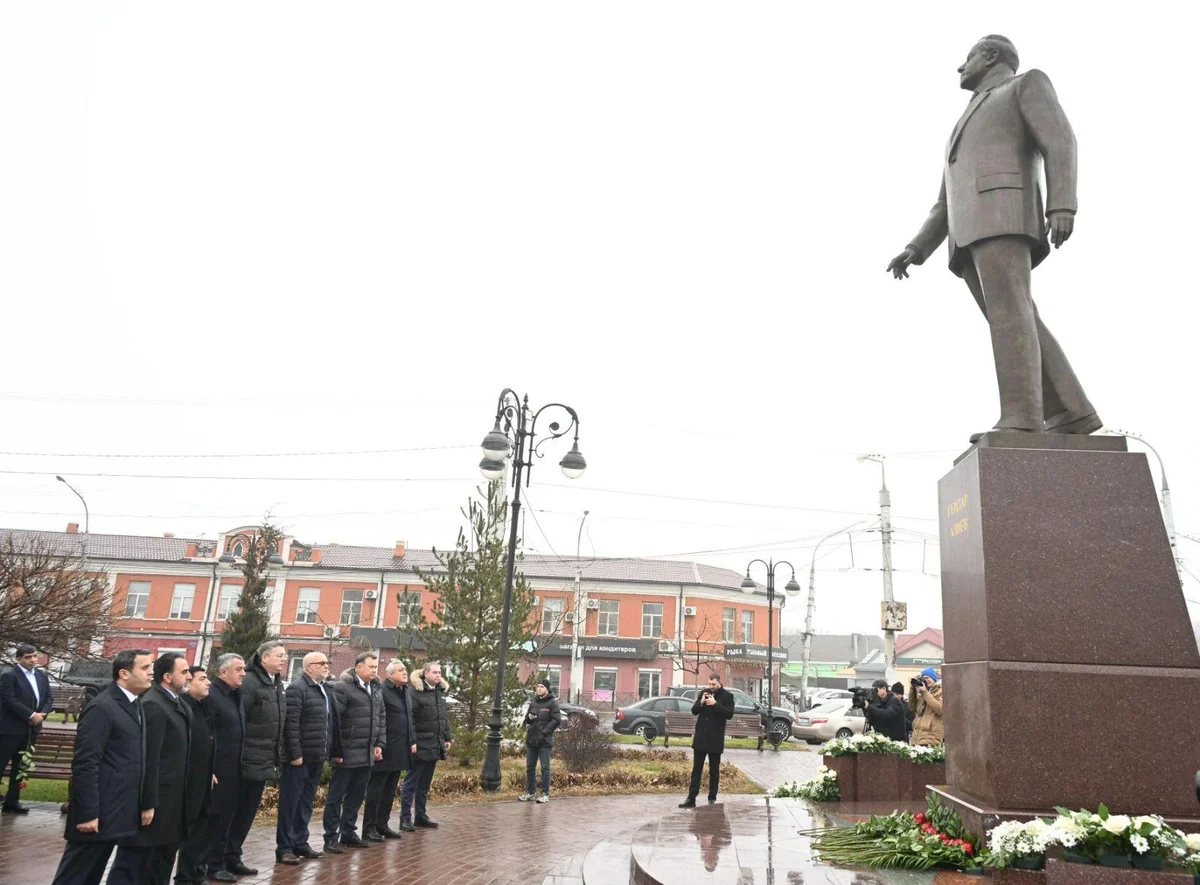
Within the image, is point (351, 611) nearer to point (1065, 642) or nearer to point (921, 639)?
point (1065, 642)

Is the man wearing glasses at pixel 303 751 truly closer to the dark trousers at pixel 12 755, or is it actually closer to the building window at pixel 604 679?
the dark trousers at pixel 12 755

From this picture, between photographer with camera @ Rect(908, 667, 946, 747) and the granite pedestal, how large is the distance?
595cm

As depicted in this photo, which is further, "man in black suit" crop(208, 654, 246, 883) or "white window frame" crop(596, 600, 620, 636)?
"white window frame" crop(596, 600, 620, 636)

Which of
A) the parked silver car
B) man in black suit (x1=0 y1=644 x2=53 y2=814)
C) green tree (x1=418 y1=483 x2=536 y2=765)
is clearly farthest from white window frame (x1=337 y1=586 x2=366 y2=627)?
man in black suit (x1=0 y1=644 x2=53 y2=814)

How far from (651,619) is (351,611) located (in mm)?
17780

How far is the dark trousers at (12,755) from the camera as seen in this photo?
9.17 meters

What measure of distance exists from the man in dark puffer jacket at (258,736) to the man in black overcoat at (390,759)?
4.77 ft

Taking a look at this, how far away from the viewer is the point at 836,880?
4941 mm

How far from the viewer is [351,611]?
50.6 metres

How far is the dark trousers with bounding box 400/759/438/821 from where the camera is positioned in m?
9.65

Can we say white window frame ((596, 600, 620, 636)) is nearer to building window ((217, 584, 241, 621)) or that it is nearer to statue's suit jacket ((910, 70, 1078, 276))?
building window ((217, 584, 241, 621))

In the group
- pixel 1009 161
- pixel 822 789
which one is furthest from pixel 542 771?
pixel 1009 161

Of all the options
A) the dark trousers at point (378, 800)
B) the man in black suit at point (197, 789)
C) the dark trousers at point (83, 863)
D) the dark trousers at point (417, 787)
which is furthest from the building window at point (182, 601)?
the dark trousers at point (83, 863)

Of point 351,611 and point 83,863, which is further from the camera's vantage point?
point 351,611
